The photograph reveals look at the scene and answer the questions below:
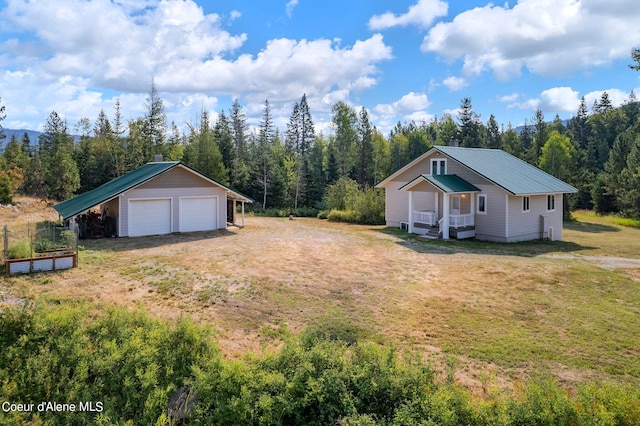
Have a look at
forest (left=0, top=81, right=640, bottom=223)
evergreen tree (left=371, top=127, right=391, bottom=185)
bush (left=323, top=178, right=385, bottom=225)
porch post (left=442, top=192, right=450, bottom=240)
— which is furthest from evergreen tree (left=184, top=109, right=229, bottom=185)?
porch post (left=442, top=192, right=450, bottom=240)

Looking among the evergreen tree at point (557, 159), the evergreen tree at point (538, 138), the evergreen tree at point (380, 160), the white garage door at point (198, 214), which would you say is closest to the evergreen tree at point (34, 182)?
the white garage door at point (198, 214)

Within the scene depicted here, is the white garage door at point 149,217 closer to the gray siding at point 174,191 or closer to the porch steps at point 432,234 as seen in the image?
the gray siding at point 174,191

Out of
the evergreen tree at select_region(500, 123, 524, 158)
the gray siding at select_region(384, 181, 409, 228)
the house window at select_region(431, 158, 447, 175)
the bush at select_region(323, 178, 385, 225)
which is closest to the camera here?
the house window at select_region(431, 158, 447, 175)

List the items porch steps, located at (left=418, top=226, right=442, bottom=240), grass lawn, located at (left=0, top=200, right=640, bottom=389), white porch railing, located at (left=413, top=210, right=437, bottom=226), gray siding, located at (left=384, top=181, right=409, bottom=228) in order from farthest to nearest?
gray siding, located at (left=384, top=181, right=409, bottom=228)
white porch railing, located at (left=413, top=210, right=437, bottom=226)
porch steps, located at (left=418, top=226, right=442, bottom=240)
grass lawn, located at (left=0, top=200, right=640, bottom=389)

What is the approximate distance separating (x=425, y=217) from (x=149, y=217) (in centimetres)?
1388

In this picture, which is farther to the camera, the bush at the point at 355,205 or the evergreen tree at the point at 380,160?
the evergreen tree at the point at 380,160

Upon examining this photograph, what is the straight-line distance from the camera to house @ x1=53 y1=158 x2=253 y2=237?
18.4 meters

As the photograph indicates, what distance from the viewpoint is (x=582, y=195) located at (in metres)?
42.1

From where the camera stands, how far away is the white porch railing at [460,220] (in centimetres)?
2000

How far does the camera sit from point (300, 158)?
135 ft

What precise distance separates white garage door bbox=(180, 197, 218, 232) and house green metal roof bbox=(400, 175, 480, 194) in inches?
410

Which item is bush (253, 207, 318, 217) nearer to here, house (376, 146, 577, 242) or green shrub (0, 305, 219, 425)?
house (376, 146, 577, 242)

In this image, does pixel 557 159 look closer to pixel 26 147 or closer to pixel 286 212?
pixel 286 212

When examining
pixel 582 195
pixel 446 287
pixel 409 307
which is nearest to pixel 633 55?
pixel 446 287
